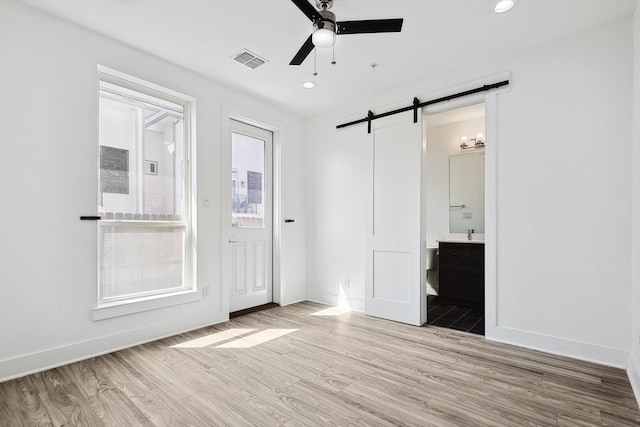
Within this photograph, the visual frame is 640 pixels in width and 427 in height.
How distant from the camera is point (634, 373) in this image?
7.05 ft

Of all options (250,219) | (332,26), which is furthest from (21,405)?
(332,26)

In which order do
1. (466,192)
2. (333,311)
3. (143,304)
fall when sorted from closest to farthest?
(143,304), (333,311), (466,192)

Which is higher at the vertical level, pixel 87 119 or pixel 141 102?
pixel 141 102

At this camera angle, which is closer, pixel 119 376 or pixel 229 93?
pixel 119 376

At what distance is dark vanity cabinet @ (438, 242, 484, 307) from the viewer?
4152 millimetres

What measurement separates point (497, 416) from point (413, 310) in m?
1.71

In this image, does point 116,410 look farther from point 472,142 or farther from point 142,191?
point 472,142

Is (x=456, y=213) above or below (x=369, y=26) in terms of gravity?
below

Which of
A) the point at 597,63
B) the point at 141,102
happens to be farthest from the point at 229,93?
the point at 597,63

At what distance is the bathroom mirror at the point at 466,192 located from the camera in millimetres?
4684

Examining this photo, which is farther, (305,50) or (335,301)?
(335,301)

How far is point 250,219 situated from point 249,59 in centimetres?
199

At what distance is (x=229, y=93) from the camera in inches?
149

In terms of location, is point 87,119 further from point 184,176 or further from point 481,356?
point 481,356
